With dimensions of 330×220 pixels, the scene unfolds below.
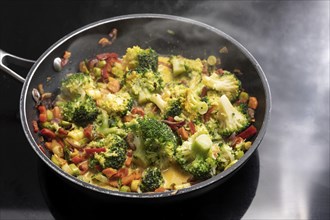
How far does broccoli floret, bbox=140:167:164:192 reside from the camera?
1845 mm

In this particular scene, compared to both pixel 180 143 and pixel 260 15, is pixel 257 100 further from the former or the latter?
pixel 260 15

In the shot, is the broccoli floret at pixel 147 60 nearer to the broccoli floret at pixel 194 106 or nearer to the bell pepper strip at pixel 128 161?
the broccoli floret at pixel 194 106

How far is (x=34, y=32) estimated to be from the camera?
9.01 feet

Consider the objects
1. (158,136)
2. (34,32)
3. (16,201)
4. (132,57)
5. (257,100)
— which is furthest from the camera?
(34,32)

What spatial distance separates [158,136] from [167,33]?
77 cm

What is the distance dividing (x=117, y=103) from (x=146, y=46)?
53 centimetres

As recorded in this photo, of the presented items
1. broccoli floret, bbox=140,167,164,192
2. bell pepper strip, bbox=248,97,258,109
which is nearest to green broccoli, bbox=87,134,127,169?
broccoli floret, bbox=140,167,164,192

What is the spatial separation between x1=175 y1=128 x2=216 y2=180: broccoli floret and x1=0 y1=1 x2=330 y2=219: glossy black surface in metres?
0.19

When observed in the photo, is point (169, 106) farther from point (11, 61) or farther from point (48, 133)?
point (11, 61)

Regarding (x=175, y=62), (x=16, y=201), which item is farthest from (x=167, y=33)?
(x=16, y=201)

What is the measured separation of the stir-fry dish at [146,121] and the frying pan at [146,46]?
0.05 metres

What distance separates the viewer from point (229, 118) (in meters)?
2.04

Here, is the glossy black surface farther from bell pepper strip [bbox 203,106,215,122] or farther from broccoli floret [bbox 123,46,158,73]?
broccoli floret [bbox 123,46,158,73]

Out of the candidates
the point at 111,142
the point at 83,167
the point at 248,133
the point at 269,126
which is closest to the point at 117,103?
the point at 111,142
